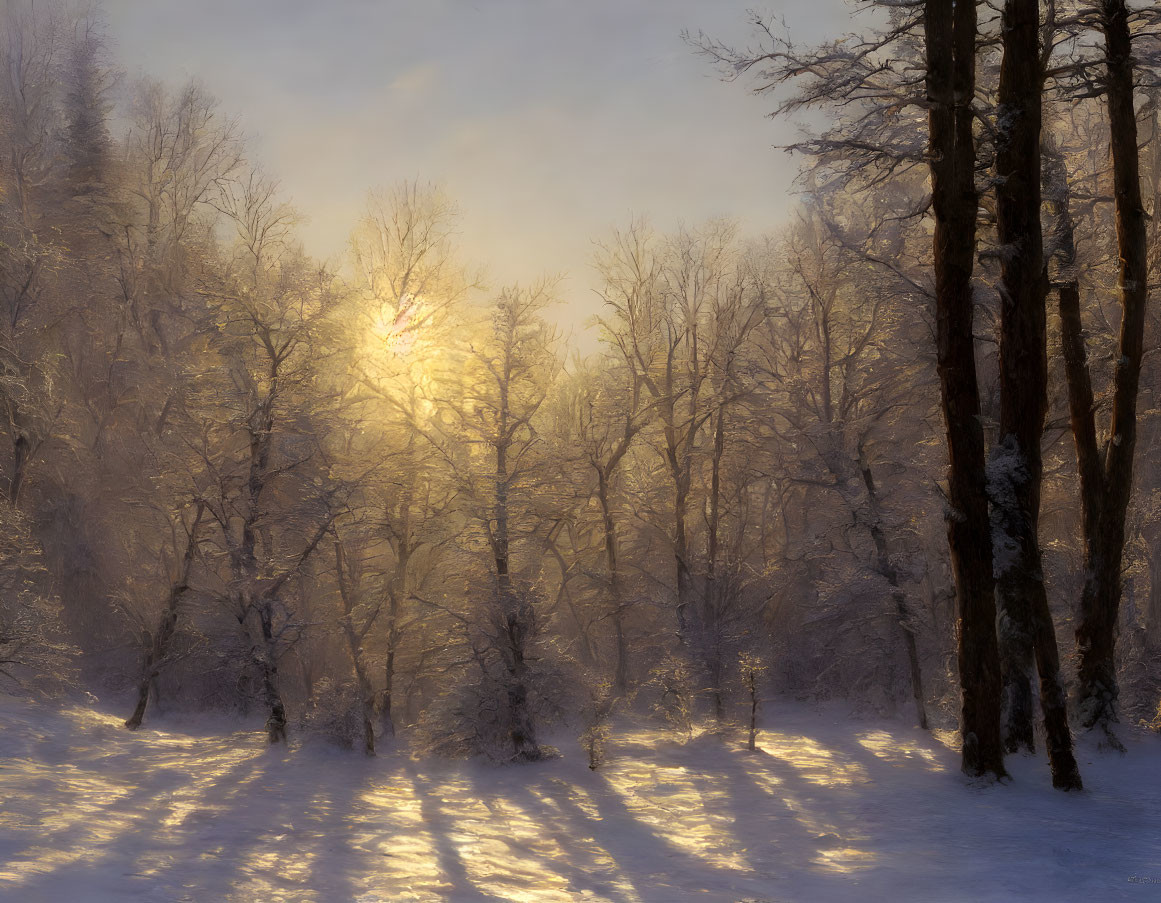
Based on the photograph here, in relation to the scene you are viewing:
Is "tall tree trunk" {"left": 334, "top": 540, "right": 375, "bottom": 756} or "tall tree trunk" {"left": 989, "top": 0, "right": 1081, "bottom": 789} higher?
"tall tree trunk" {"left": 989, "top": 0, "right": 1081, "bottom": 789}

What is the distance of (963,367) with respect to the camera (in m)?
9.93

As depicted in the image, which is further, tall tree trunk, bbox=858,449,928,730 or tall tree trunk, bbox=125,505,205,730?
tall tree trunk, bbox=125,505,205,730

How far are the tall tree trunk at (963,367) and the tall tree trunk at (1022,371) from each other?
0.45 m

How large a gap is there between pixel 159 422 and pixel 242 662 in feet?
28.4

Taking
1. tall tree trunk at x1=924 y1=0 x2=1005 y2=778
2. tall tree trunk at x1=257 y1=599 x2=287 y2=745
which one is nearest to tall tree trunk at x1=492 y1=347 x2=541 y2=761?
tall tree trunk at x1=257 y1=599 x2=287 y2=745

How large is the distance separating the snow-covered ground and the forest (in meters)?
0.31

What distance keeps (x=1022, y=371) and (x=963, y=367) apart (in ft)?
2.87

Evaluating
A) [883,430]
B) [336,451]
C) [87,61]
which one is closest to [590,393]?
[336,451]

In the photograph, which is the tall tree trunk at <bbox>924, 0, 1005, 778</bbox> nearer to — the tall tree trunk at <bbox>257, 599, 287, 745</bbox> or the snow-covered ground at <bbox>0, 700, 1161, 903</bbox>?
the snow-covered ground at <bbox>0, 700, 1161, 903</bbox>

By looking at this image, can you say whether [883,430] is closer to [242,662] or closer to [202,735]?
[242,662]

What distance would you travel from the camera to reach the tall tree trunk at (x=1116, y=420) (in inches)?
457

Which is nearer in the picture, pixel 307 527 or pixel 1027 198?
pixel 1027 198

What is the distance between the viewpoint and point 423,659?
59.8 ft

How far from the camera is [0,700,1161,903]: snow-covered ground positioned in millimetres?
7223
